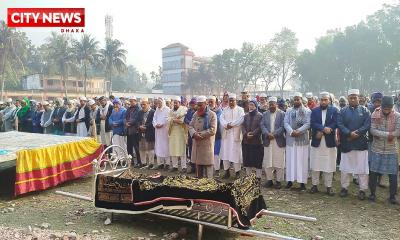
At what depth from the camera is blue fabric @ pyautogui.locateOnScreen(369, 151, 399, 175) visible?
575cm

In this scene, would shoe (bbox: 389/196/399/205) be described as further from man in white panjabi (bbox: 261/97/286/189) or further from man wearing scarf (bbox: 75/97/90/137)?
man wearing scarf (bbox: 75/97/90/137)

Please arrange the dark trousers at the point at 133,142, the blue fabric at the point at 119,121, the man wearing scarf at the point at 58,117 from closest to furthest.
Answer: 1. the dark trousers at the point at 133,142
2. the blue fabric at the point at 119,121
3. the man wearing scarf at the point at 58,117

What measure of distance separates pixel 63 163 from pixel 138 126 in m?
2.34

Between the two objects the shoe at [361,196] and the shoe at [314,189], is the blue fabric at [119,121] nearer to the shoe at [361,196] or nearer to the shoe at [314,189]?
the shoe at [314,189]

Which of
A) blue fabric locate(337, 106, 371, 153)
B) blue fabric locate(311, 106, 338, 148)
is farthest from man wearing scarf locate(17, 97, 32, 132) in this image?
blue fabric locate(337, 106, 371, 153)

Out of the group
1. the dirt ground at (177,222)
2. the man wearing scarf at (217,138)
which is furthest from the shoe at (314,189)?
the man wearing scarf at (217,138)

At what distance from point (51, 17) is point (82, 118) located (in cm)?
369

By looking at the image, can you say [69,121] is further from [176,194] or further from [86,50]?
[86,50]

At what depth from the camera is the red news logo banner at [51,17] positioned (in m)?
11.5

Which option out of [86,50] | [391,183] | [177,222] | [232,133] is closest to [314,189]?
[391,183]

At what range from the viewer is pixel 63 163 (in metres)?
7.21

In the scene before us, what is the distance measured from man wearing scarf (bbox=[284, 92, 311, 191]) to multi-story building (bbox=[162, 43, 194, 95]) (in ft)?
178

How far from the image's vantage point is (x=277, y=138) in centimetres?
697

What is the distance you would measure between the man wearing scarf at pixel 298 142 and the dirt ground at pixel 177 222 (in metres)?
0.49
